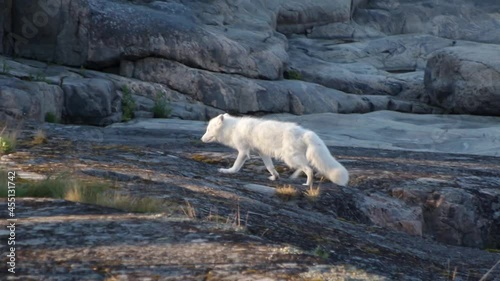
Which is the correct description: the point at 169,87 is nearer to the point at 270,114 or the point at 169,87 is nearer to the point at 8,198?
the point at 270,114

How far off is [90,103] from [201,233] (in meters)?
16.1

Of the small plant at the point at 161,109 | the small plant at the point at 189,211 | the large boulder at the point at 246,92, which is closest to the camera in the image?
the small plant at the point at 189,211

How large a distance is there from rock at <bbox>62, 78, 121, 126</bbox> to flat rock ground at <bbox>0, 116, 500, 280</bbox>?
391 inches

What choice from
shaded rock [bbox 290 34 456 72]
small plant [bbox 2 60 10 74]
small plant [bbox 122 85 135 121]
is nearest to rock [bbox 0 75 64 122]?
small plant [bbox 2 60 10 74]

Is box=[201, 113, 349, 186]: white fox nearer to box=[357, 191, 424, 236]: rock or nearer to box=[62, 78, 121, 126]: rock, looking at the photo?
box=[357, 191, 424, 236]: rock

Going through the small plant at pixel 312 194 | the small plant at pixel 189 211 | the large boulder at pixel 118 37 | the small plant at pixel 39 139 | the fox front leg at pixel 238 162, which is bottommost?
the small plant at pixel 312 194

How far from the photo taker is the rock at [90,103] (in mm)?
21312

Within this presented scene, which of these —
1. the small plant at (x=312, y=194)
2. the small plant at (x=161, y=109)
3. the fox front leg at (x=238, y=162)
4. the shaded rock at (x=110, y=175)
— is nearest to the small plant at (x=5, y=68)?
the small plant at (x=161, y=109)

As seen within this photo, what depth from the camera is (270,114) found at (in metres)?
26.1

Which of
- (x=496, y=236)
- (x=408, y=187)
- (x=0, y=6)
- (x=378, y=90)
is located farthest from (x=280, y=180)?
(x=378, y=90)

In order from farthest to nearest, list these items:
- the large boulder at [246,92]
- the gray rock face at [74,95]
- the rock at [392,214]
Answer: the large boulder at [246,92] < the gray rock face at [74,95] < the rock at [392,214]

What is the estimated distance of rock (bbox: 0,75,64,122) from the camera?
1795 cm

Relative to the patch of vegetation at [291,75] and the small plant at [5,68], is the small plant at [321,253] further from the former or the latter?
the patch of vegetation at [291,75]

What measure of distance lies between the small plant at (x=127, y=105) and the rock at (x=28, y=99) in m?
2.14
